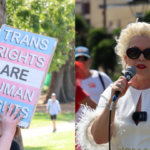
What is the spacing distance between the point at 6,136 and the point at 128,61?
3.37 feet

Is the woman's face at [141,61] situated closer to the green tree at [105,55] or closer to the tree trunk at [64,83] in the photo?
the tree trunk at [64,83]

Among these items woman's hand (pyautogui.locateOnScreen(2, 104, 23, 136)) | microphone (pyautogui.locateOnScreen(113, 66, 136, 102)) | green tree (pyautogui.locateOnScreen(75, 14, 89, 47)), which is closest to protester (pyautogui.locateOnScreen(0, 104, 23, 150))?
woman's hand (pyautogui.locateOnScreen(2, 104, 23, 136))

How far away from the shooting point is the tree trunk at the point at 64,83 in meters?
2.78

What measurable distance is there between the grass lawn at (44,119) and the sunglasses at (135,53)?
91 centimetres

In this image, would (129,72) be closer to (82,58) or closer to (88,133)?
(88,133)

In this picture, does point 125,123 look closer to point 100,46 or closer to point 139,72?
point 139,72

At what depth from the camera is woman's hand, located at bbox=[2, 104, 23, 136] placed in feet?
5.46

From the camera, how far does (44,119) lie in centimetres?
269

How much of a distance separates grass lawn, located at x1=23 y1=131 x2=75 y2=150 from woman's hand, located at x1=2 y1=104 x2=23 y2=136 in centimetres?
93

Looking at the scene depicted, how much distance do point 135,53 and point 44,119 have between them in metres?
1.01

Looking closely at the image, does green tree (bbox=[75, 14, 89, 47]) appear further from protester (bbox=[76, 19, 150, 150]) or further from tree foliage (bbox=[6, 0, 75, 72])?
protester (bbox=[76, 19, 150, 150])

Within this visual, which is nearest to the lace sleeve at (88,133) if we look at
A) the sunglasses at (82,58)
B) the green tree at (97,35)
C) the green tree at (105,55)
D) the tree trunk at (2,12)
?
the tree trunk at (2,12)

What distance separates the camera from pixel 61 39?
2.69 metres

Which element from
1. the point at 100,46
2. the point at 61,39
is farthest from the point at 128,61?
the point at 100,46
